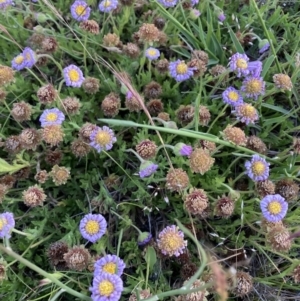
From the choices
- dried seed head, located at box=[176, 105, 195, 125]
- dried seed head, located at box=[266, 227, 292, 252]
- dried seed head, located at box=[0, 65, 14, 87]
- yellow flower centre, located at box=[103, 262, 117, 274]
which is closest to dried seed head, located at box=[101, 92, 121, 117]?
dried seed head, located at box=[176, 105, 195, 125]

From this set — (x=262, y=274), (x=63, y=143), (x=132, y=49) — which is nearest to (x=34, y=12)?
(x=132, y=49)

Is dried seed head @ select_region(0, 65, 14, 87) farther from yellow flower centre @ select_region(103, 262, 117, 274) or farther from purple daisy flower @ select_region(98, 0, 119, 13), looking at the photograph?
yellow flower centre @ select_region(103, 262, 117, 274)

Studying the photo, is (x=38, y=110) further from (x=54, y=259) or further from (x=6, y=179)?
(x=54, y=259)

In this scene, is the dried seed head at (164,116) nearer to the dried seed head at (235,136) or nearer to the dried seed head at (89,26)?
the dried seed head at (235,136)

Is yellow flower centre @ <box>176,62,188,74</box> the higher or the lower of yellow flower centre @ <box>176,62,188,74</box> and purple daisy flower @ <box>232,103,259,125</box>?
the higher

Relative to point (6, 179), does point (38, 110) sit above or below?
above

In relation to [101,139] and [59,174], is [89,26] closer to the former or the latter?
[101,139]

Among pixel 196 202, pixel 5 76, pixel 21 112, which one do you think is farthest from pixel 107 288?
pixel 5 76
